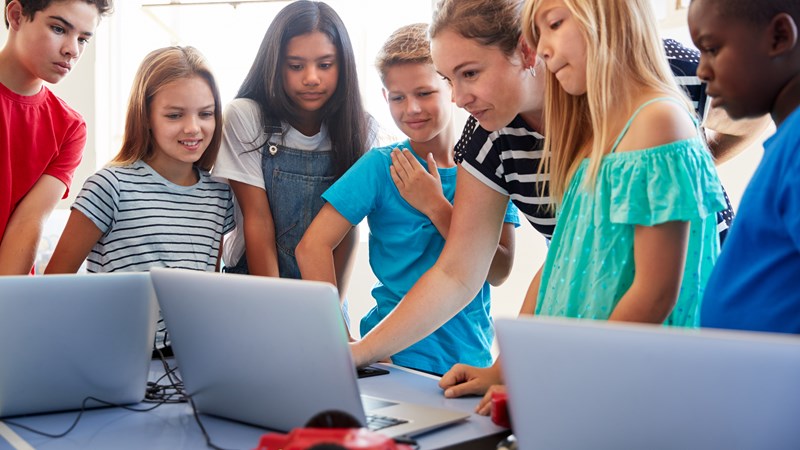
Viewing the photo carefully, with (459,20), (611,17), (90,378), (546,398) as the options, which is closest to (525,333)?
(546,398)

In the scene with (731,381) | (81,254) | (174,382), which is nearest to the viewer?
(731,381)

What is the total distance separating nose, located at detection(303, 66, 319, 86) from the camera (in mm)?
1785

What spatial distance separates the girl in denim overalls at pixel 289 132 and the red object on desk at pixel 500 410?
34.3 inches

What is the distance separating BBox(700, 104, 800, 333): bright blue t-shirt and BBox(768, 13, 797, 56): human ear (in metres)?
0.10

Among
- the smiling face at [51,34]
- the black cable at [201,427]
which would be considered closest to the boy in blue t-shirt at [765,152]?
the black cable at [201,427]

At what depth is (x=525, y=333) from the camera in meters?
0.70

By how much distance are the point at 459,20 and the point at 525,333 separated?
2.74ft

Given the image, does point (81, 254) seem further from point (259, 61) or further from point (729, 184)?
point (729, 184)

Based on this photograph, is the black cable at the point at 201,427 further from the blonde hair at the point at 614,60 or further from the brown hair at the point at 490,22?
the brown hair at the point at 490,22

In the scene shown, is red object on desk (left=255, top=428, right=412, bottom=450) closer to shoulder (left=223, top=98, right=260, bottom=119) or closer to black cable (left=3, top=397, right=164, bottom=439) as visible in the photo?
black cable (left=3, top=397, right=164, bottom=439)

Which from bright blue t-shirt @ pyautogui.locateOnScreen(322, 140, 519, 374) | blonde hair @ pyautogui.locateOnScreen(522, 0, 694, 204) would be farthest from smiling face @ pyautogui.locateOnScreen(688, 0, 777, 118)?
bright blue t-shirt @ pyautogui.locateOnScreen(322, 140, 519, 374)

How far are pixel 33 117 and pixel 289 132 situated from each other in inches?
23.8

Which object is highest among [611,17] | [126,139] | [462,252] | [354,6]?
[354,6]

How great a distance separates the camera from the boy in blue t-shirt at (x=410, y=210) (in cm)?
171
